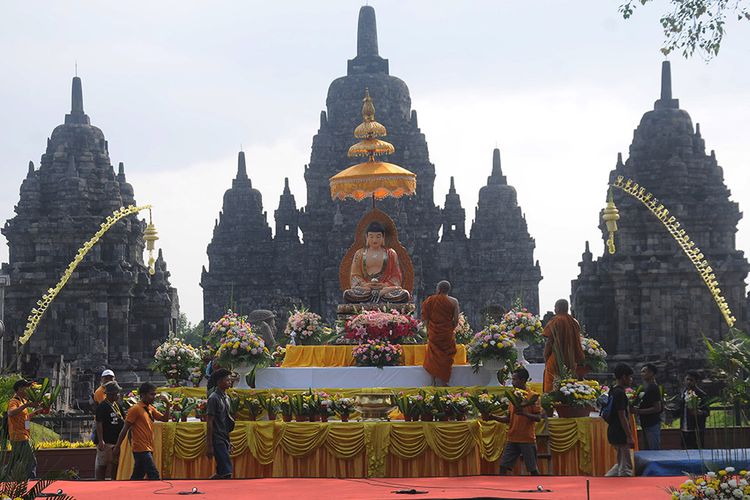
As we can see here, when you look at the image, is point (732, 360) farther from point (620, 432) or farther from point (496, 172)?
point (496, 172)

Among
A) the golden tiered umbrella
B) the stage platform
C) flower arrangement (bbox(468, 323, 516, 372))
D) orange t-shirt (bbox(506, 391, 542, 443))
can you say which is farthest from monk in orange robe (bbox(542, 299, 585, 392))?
the golden tiered umbrella

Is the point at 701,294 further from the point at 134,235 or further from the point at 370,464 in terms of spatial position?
the point at 370,464

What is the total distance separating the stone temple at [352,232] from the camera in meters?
65.7

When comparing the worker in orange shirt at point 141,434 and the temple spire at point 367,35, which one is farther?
the temple spire at point 367,35

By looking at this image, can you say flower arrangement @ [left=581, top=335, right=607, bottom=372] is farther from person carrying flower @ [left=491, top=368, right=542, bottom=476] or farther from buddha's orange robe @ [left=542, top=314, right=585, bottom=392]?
person carrying flower @ [left=491, top=368, right=542, bottom=476]

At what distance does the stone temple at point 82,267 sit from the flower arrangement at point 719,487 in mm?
35819

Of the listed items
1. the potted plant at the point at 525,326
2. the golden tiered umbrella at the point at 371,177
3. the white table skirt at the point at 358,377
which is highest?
the golden tiered umbrella at the point at 371,177

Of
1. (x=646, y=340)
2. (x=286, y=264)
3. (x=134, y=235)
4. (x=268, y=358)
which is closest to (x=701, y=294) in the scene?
(x=646, y=340)

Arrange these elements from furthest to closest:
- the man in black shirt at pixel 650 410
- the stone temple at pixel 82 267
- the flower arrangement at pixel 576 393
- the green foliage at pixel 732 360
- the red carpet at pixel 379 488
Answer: the stone temple at pixel 82 267, the green foliage at pixel 732 360, the flower arrangement at pixel 576 393, the man in black shirt at pixel 650 410, the red carpet at pixel 379 488

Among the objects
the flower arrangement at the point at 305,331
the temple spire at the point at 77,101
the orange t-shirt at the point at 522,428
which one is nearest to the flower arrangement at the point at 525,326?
the flower arrangement at the point at 305,331

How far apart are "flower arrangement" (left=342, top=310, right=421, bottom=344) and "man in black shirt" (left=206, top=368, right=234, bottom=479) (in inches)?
232

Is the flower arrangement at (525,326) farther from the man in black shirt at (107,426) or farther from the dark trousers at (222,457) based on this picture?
the man in black shirt at (107,426)

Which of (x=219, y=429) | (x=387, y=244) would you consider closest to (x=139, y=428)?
(x=219, y=429)

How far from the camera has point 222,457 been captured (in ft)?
54.3
